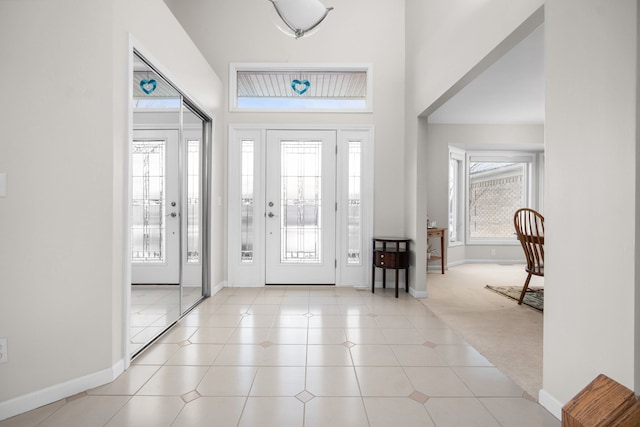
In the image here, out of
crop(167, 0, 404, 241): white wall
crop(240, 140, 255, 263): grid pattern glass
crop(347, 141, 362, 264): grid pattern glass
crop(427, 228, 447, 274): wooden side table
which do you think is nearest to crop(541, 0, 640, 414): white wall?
crop(167, 0, 404, 241): white wall

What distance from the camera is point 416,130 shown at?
402 cm

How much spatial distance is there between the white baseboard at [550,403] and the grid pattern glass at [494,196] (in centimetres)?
541

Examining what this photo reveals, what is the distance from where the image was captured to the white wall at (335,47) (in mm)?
4465

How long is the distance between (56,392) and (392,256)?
3.30m

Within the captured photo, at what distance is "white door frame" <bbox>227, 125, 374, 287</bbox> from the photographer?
446cm

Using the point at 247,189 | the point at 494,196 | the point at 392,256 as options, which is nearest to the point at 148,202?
the point at 247,189

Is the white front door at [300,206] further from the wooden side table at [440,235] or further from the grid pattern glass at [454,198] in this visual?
the grid pattern glass at [454,198]

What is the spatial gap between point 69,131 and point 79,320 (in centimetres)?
109

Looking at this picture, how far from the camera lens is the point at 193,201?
3.84m

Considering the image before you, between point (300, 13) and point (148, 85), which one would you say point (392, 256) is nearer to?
point (300, 13)

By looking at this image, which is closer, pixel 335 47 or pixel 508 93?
pixel 335 47

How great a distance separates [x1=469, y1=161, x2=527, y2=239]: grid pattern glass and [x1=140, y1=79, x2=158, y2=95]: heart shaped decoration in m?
6.25

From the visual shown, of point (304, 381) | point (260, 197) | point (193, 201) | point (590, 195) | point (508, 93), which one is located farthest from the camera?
point (508, 93)

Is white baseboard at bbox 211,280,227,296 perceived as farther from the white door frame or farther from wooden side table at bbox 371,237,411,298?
wooden side table at bbox 371,237,411,298
